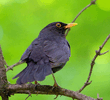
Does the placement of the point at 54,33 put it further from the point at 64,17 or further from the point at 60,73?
the point at 64,17

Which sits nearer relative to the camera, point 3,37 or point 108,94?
point 108,94

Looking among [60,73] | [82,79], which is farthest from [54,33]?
[82,79]

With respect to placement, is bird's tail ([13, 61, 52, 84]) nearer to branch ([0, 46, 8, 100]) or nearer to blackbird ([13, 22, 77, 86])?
blackbird ([13, 22, 77, 86])

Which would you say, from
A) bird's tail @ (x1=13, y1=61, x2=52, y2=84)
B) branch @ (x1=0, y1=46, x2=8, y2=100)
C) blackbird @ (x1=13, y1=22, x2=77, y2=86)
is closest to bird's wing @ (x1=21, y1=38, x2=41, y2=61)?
blackbird @ (x1=13, y1=22, x2=77, y2=86)

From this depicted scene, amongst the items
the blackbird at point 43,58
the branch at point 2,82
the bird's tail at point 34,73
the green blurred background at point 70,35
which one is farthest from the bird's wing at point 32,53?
the green blurred background at point 70,35

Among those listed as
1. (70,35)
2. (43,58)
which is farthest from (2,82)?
(70,35)

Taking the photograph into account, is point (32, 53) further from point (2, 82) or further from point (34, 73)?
point (2, 82)
